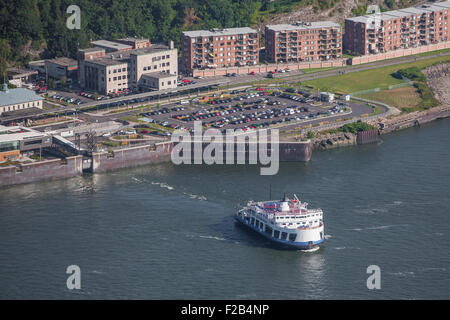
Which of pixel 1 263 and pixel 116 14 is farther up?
pixel 116 14

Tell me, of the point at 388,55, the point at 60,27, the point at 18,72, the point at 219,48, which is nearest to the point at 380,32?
the point at 388,55

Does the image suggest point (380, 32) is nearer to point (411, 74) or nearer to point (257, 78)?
point (411, 74)

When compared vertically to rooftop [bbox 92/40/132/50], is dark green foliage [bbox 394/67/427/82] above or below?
below

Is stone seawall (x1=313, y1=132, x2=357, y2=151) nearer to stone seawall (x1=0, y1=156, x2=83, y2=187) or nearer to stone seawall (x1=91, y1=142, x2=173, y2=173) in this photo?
stone seawall (x1=91, y1=142, x2=173, y2=173)

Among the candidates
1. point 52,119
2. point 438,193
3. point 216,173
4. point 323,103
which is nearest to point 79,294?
point 216,173

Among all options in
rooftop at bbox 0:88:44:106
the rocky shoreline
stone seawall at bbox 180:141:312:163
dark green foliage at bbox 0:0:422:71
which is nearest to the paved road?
rooftop at bbox 0:88:44:106

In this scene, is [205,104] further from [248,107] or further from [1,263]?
[1,263]
